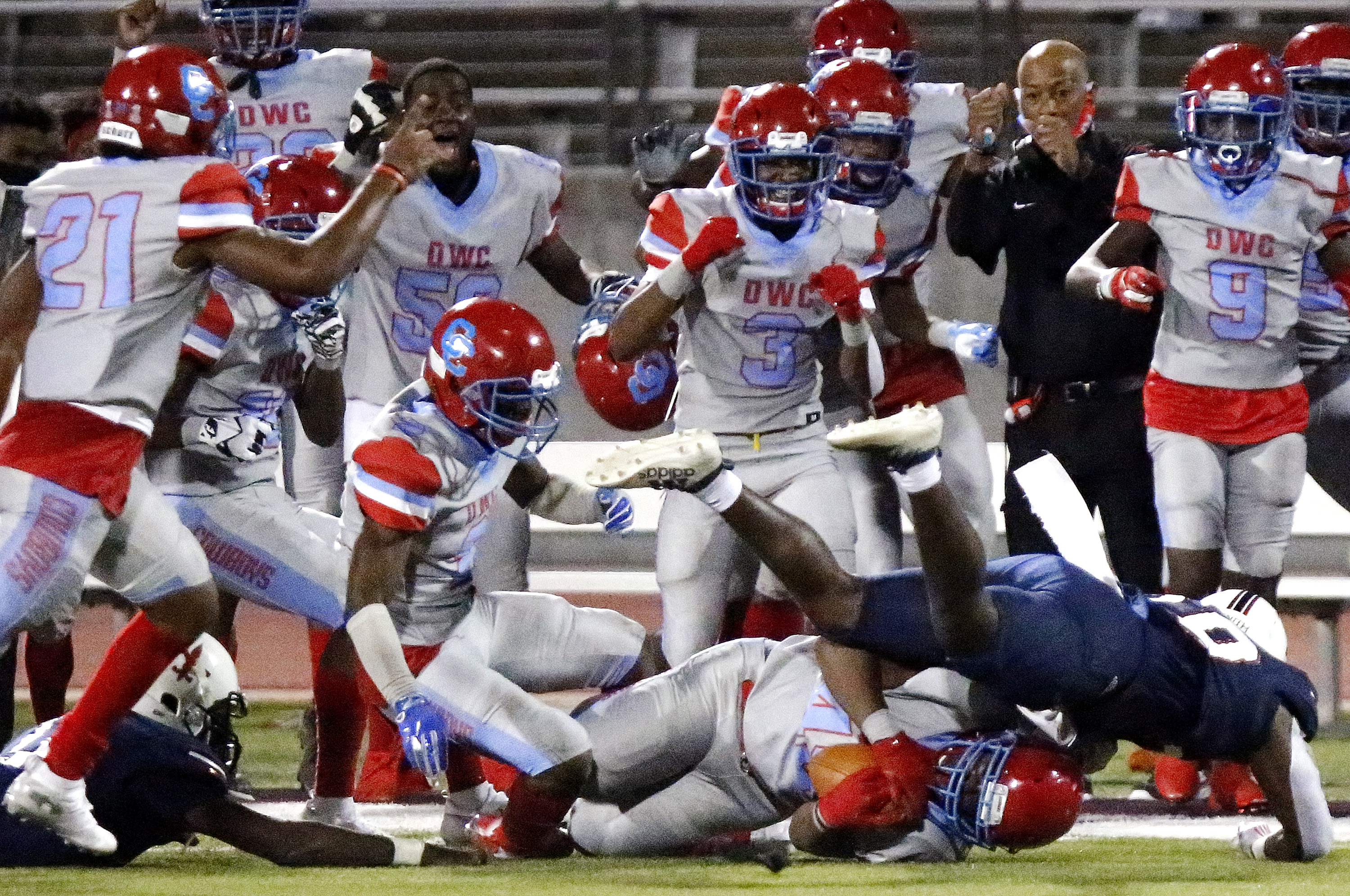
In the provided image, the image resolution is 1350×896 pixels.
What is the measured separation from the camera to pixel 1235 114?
5.21 m

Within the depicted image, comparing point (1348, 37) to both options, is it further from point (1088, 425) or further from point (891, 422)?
point (891, 422)

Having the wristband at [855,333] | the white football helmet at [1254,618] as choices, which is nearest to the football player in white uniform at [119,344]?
the wristband at [855,333]

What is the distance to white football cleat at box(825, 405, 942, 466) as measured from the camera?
153 inches

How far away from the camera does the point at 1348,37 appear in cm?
565

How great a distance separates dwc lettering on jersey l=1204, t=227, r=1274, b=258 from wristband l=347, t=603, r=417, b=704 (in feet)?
7.77

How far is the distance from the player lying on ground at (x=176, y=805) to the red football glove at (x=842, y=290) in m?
1.50

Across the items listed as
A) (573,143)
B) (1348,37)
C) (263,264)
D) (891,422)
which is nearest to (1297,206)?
(1348,37)

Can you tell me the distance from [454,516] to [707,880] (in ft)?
3.15

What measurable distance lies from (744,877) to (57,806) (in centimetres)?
125

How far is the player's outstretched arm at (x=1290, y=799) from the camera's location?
4047 mm

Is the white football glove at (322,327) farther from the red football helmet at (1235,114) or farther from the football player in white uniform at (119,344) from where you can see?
the red football helmet at (1235,114)

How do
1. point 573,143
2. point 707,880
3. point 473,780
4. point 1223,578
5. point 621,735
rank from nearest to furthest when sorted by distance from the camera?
point 707,880
point 621,735
point 473,780
point 1223,578
point 573,143

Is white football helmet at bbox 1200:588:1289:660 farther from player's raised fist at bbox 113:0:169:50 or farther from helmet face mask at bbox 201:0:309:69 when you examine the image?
player's raised fist at bbox 113:0:169:50

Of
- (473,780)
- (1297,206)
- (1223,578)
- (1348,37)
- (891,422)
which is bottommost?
(473,780)
